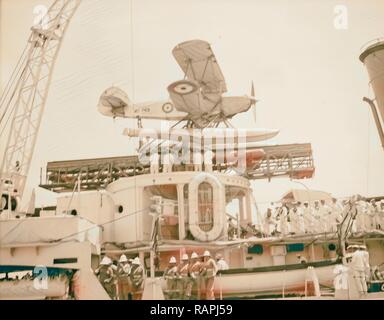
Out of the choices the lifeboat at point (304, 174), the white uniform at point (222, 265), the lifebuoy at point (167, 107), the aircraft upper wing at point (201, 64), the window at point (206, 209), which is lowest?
the white uniform at point (222, 265)

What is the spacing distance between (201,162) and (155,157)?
0.62 m

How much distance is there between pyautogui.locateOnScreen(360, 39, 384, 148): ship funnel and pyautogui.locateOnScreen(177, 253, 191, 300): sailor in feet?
8.80

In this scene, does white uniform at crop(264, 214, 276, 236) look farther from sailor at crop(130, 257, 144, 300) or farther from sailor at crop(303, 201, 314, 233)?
sailor at crop(130, 257, 144, 300)

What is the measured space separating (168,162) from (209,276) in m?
1.81

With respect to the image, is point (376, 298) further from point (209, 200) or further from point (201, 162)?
point (201, 162)

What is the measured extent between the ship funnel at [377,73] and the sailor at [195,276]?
2567 mm

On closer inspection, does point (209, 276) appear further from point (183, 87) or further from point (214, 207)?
point (183, 87)

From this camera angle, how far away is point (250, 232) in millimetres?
7340

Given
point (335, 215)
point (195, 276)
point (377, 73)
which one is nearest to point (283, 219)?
point (335, 215)

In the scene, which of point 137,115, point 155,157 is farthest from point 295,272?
point 137,115

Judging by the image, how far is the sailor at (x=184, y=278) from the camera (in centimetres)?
626

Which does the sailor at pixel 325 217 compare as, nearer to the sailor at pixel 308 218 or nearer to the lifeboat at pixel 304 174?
the sailor at pixel 308 218

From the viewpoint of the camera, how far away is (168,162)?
757cm

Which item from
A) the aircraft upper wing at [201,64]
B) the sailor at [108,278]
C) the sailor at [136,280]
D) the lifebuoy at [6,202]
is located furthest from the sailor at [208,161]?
the lifebuoy at [6,202]
